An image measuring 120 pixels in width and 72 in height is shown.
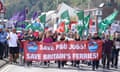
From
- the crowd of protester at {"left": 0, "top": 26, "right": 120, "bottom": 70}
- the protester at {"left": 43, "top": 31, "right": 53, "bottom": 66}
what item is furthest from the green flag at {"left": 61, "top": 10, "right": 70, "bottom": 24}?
the protester at {"left": 43, "top": 31, "right": 53, "bottom": 66}

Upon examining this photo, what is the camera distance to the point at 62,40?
26016 millimetres

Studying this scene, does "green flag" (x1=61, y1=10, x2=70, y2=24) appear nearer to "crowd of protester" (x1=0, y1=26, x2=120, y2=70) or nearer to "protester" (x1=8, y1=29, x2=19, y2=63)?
"crowd of protester" (x1=0, y1=26, x2=120, y2=70)

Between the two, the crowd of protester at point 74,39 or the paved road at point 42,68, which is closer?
the paved road at point 42,68

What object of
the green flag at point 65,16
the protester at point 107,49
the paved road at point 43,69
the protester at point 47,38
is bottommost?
the paved road at point 43,69

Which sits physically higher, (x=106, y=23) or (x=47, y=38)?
(x=106, y=23)

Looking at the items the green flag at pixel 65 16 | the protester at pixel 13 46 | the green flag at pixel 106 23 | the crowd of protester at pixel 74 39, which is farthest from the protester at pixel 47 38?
the green flag at pixel 106 23

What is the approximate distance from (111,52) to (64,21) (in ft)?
35.0

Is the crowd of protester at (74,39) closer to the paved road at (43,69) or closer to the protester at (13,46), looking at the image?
the protester at (13,46)

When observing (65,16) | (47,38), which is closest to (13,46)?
(47,38)

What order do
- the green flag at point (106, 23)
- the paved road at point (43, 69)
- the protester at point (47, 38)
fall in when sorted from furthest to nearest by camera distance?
the green flag at point (106, 23) < the protester at point (47, 38) < the paved road at point (43, 69)

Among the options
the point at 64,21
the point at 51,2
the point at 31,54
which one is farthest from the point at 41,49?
the point at 51,2

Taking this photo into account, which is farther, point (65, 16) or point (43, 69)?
point (65, 16)

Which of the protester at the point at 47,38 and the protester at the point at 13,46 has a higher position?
the protester at the point at 47,38

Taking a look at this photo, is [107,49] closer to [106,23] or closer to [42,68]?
[42,68]
